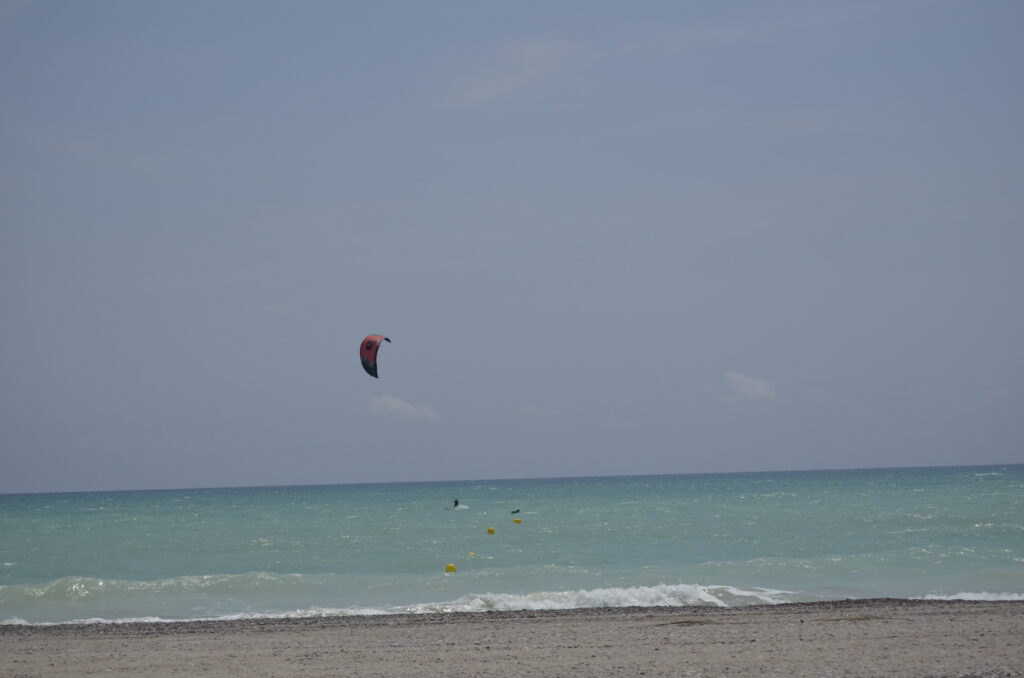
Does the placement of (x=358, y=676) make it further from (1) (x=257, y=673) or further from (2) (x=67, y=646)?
(2) (x=67, y=646)

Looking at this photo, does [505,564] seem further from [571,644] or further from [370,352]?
[571,644]

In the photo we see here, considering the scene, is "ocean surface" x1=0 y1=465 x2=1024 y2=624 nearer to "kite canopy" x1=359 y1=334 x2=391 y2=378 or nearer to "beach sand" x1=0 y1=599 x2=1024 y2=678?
"beach sand" x1=0 y1=599 x2=1024 y2=678

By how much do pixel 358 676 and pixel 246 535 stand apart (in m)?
24.6

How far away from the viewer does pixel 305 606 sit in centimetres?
1686

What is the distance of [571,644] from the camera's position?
1157cm

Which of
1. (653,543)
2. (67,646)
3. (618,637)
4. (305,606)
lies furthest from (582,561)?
(67,646)

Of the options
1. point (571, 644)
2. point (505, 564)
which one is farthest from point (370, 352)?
point (571, 644)

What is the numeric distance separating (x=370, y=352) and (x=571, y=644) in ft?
39.2

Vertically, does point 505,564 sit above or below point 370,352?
below

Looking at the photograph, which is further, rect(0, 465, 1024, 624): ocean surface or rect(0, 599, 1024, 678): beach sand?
rect(0, 465, 1024, 624): ocean surface

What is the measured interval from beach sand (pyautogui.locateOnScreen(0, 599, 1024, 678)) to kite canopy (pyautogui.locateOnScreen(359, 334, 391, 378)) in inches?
323

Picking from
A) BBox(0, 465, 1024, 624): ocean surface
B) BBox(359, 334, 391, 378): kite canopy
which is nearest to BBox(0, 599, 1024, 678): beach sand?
BBox(0, 465, 1024, 624): ocean surface

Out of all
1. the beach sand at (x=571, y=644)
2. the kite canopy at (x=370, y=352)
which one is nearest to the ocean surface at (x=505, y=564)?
the beach sand at (x=571, y=644)

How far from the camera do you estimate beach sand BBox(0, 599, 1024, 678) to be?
392 inches
